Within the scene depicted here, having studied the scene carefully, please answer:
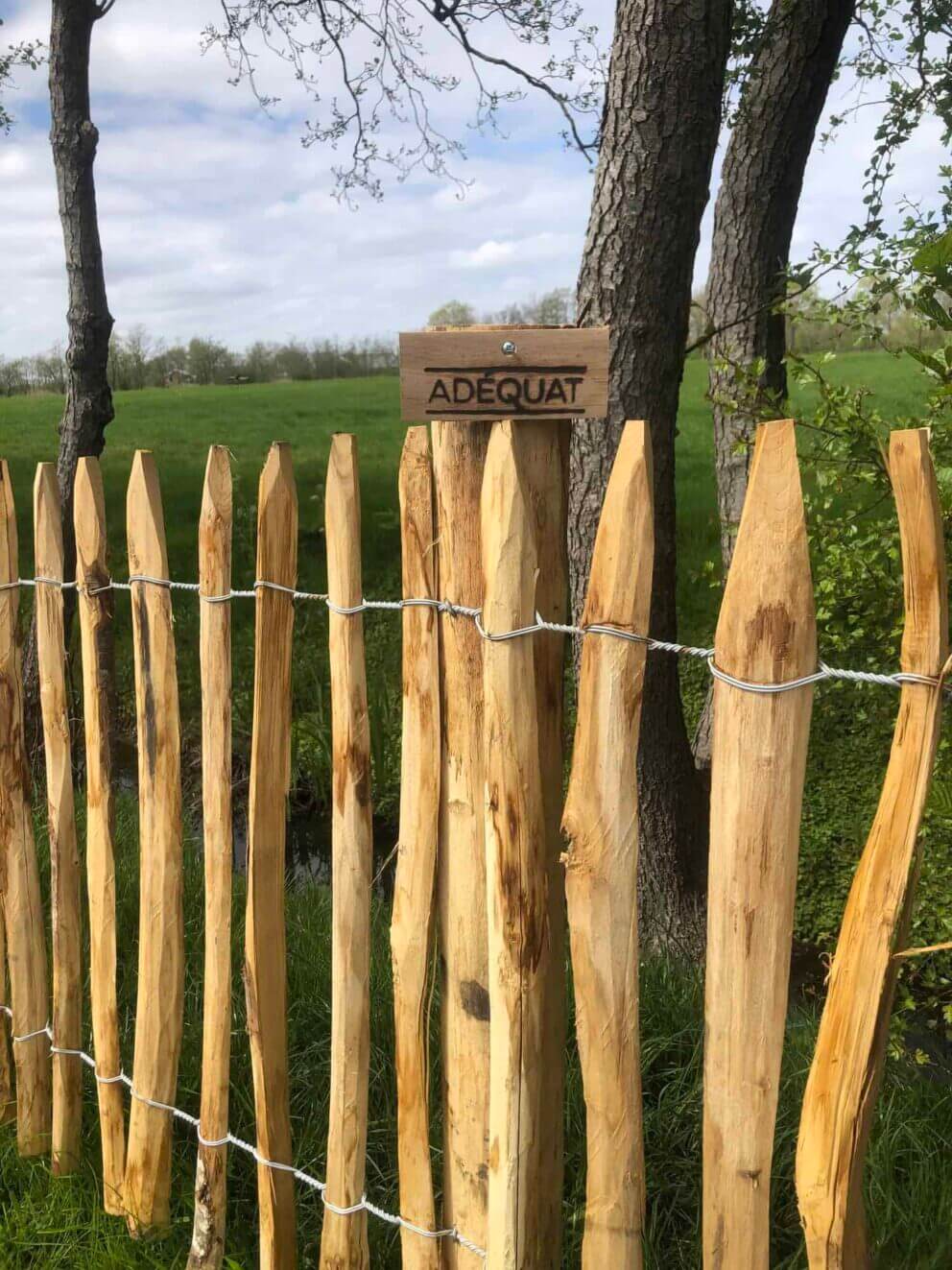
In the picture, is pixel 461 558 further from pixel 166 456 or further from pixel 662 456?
pixel 166 456

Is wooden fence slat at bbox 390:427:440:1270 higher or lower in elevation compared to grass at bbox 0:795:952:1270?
higher

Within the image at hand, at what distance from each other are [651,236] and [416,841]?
2129mm

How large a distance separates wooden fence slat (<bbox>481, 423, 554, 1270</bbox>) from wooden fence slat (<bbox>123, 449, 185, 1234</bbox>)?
0.91 metres

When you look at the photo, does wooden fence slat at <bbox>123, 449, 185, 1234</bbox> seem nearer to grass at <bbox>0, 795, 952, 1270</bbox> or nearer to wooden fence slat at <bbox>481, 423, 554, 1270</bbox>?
grass at <bbox>0, 795, 952, 1270</bbox>

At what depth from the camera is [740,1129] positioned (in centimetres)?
150

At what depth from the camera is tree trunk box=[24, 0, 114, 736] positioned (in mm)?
6168

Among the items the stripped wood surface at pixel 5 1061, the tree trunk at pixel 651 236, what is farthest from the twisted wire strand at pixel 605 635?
the tree trunk at pixel 651 236

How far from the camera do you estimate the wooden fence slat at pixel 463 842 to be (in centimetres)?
175

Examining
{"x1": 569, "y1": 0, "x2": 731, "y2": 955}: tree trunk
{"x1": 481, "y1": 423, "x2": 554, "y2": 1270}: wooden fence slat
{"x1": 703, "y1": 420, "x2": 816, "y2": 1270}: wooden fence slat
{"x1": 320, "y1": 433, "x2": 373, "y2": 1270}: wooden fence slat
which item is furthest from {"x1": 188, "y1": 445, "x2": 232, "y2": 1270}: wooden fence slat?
{"x1": 569, "y1": 0, "x2": 731, "y2": 955}: tree trunk

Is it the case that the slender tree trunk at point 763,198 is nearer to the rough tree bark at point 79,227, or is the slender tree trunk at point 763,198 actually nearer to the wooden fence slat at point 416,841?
the wooden fence slat at point 416,841

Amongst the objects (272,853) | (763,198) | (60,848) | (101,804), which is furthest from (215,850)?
(763,198)

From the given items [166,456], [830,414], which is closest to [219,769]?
[830,414]

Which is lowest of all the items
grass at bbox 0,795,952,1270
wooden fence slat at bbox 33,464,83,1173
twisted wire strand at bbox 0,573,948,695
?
grass at bbox 0,795,952,1270

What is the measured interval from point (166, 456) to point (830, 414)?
15.0 m
